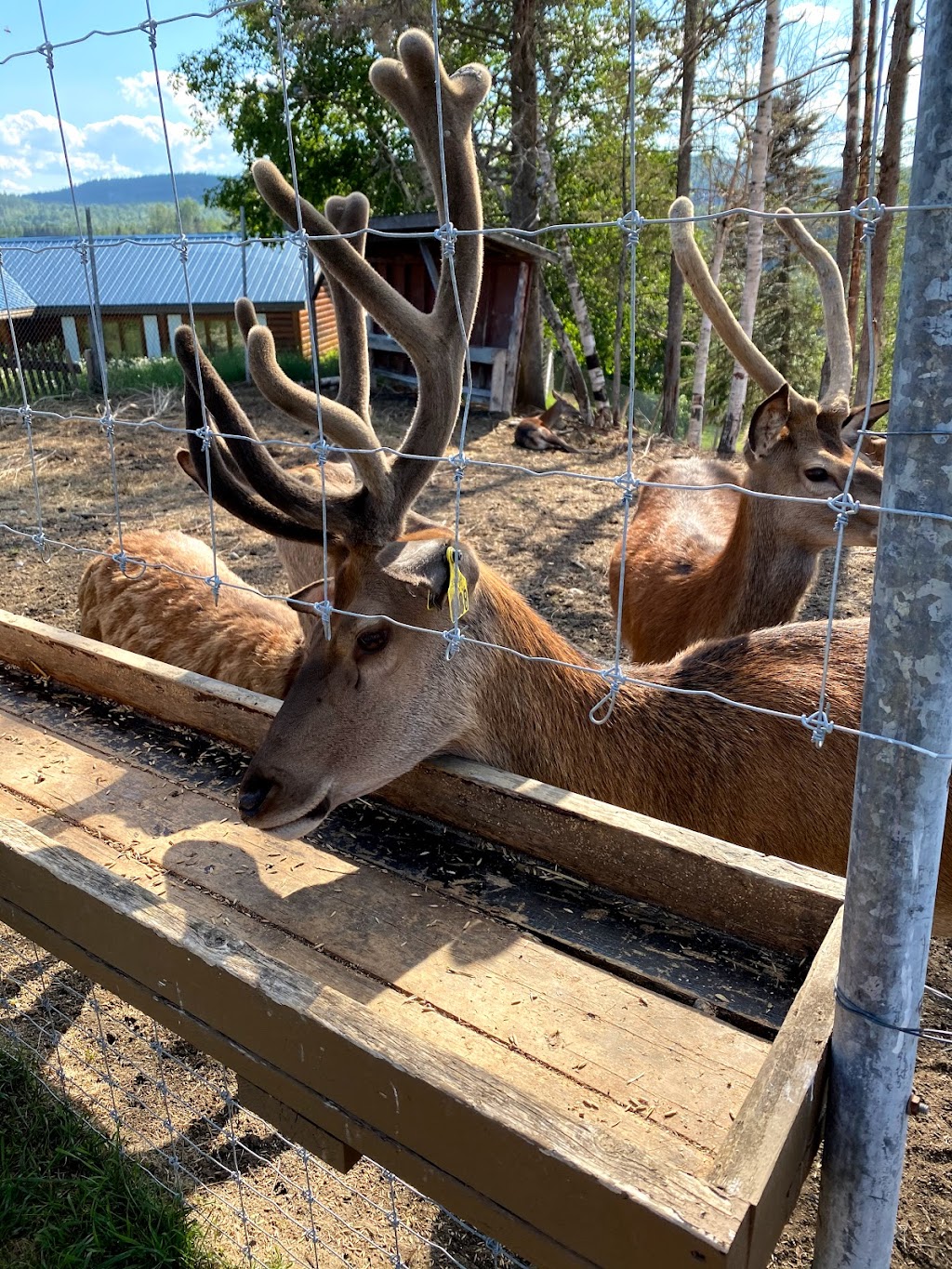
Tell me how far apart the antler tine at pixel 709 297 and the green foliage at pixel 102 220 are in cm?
196

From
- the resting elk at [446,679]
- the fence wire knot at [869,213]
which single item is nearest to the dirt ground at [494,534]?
the resting elk at [446,679]

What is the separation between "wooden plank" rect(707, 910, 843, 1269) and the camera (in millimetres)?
1243

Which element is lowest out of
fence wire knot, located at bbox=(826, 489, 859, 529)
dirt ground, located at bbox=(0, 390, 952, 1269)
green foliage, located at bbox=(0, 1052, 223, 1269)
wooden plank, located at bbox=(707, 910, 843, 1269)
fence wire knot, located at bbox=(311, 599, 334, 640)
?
green foliage, located at bbox=(0, 1052, 223, 1269)

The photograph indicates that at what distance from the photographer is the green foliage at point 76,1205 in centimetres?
250

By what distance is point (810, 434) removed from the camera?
15.2 ft

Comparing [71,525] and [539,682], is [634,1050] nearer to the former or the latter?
[539,682]

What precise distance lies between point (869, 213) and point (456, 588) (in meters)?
1.43

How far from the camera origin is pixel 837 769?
9.22 ft

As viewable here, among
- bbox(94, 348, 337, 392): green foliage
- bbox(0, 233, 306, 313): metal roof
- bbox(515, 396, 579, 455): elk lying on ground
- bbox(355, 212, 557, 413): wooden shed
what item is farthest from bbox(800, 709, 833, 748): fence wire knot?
bbox(0, 233, 306, 313): metal roof

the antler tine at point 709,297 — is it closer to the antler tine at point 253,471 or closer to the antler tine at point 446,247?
the antler tine at point 446,247

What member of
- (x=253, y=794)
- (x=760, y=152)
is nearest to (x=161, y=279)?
(x=760, y=152)

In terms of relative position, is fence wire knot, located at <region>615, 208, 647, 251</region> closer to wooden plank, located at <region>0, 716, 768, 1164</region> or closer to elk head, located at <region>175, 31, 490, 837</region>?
elk head, located at <region>175, 31, 490, 837</region>

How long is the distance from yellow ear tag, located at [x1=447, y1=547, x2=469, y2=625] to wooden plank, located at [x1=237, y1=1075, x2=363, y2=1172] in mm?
1126

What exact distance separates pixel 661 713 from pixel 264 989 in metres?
1.66
